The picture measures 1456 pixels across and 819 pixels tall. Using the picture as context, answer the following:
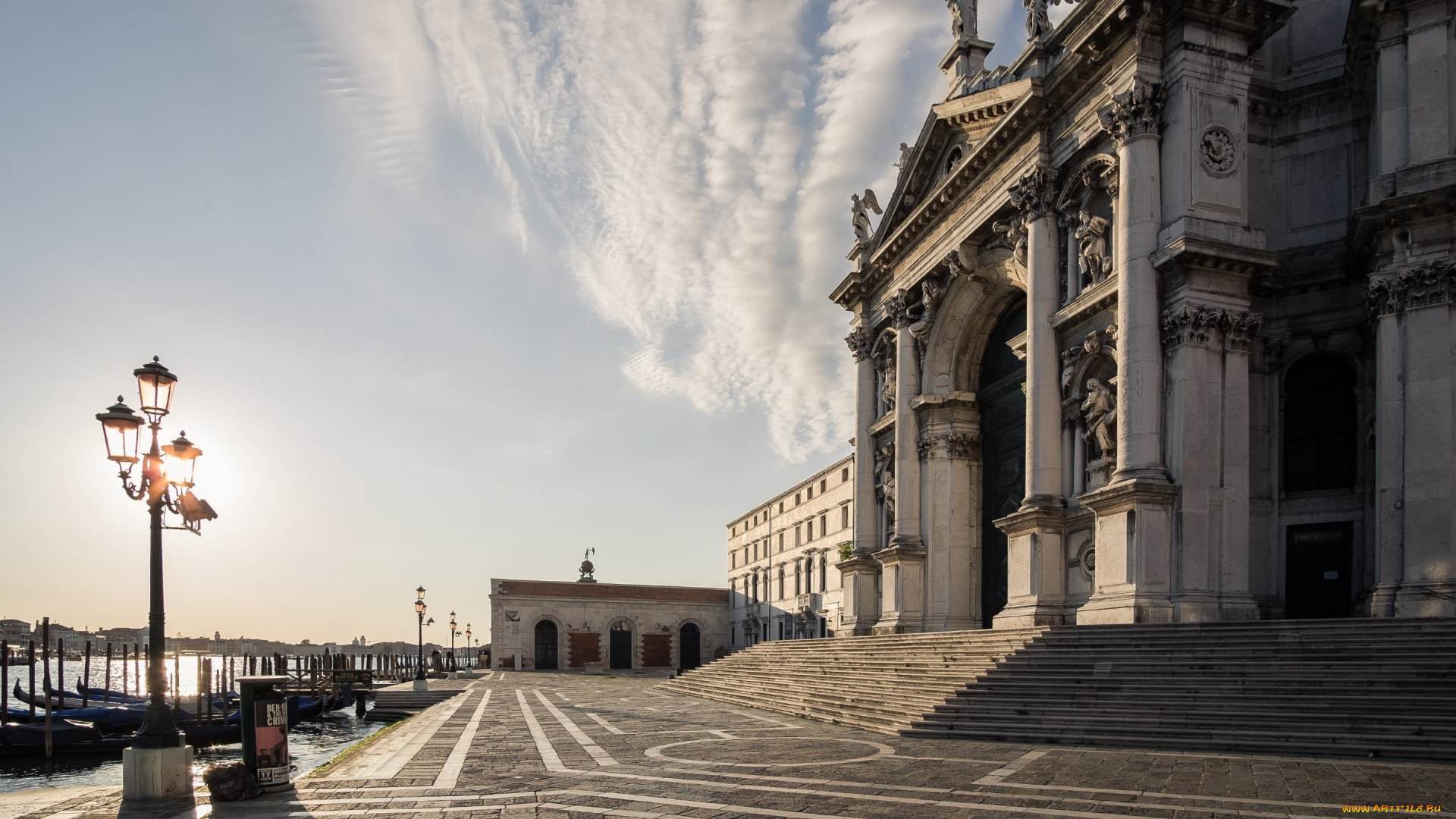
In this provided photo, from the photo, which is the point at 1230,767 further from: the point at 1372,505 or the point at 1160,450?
the point at 1372,505

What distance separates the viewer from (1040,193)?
23547 mm

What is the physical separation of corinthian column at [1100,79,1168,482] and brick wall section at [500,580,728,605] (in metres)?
52.6

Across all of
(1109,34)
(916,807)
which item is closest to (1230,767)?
(916,807)

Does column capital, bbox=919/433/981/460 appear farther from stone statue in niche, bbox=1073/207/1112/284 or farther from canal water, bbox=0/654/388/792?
canal water, bbox=0/654/388/792

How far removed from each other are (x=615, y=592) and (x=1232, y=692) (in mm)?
57308

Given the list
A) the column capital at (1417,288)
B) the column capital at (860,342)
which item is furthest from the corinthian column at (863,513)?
the column capital at (1417,288)

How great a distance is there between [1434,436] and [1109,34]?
31.5ft

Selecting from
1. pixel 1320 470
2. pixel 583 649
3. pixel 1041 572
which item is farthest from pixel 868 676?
pixel 583 649

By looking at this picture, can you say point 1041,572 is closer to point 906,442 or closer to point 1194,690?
point 1194,690

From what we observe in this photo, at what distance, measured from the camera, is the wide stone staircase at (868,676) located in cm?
1880

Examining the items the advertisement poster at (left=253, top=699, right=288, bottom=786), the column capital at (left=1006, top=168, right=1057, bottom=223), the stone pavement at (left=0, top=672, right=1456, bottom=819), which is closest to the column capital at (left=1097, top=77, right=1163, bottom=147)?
the column capital at (left=1006, top=168, right=1057, bottom=223)

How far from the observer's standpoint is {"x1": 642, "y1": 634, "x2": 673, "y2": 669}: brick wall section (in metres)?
69.4

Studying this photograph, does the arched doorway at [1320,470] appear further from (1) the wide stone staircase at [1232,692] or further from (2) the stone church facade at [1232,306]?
(1) the wide stone staircase at [1232,692]

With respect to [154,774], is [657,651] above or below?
below
